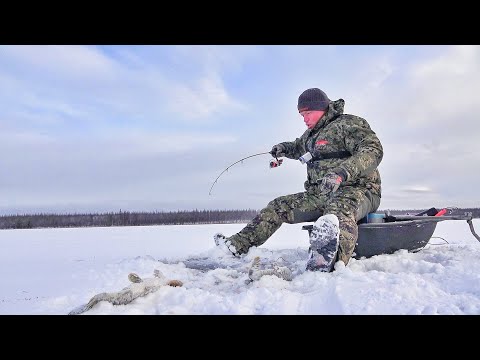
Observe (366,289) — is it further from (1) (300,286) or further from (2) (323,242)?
(2) (323,242)

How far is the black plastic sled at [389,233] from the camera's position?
422 centimetres

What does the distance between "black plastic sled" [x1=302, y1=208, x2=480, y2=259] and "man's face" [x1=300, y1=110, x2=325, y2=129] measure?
4.05 feet

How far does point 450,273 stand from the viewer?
334 cm

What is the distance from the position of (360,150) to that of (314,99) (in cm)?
92

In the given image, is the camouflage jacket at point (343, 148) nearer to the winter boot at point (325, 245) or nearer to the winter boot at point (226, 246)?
the winter boot at point (325, 245)

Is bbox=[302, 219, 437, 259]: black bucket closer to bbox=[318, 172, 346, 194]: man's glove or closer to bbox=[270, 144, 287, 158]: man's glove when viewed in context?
bbox=[318, 172, 346, 194]: man's glove

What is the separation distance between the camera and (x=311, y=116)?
4797mm

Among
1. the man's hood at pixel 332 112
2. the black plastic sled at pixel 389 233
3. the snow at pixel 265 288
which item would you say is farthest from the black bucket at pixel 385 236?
the man's hood at pixel 332 112

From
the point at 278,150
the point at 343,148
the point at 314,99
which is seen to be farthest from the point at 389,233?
the point at 278,150

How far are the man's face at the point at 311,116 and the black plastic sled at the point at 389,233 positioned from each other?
1.23 metres

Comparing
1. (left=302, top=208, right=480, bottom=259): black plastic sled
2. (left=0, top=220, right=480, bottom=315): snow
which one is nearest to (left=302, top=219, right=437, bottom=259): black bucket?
(left=302, top=208, right=480, bottom=259): black plastic sled

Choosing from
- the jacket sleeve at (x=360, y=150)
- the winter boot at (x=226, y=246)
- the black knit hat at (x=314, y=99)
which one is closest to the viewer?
the jacket sleeve at (x=360, y=150)
